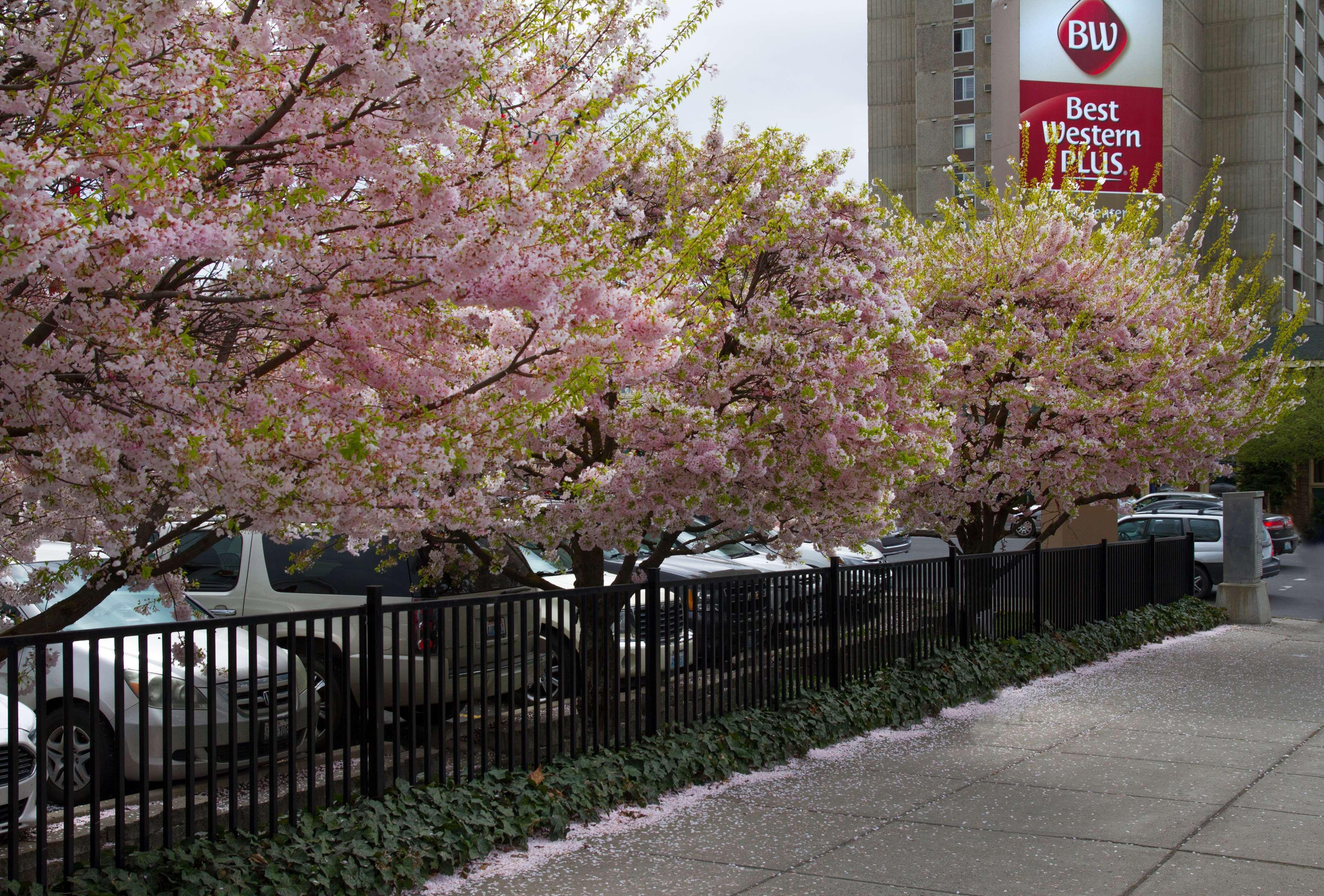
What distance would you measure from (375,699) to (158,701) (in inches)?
66.1

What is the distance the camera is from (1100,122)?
143ft

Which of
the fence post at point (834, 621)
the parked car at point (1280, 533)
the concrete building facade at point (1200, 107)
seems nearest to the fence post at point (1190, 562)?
the parked car at point (1280, 533)

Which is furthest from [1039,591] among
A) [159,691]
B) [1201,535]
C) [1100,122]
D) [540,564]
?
[1100,122]

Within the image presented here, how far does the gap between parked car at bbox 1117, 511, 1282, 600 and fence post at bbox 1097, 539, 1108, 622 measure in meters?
6.48

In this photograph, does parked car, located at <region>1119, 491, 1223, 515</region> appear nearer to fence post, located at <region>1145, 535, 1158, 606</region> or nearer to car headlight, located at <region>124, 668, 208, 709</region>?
fence post, located at <region>1145, 535, 1158, 606</region>

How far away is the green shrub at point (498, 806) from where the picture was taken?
197 inches

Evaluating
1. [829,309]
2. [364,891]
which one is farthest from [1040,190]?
[364,891]

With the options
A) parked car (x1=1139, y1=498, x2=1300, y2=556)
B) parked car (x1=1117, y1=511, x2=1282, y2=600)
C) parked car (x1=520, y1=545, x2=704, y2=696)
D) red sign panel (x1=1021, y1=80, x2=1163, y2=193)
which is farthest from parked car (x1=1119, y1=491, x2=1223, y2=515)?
parked car (x1=520, y1=545, x2=704, y2=696)

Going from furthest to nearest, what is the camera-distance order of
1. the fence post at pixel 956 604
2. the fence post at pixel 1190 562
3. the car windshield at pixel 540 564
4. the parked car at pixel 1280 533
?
the parked car at pixel 1280 533 → the fence post at pixel 1190 562 → the fence post at pixel 956 604 → the car windshield at pixel 540 564

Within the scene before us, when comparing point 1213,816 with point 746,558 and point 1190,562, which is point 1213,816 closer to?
point 746,558

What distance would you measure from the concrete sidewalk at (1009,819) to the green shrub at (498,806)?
18 cm

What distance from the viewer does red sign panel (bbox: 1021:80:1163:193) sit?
141ft

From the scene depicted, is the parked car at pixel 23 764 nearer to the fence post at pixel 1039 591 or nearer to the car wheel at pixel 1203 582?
the fence post at pixel 1039 591

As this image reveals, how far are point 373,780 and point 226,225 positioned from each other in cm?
282
